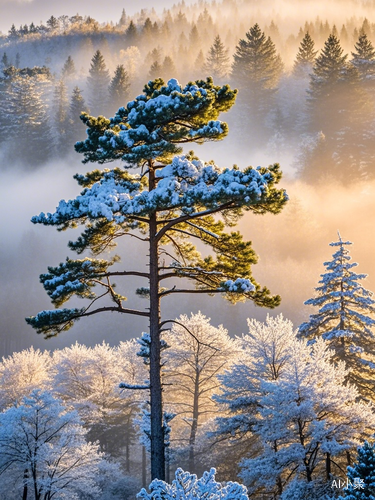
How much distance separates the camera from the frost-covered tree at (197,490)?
8.73 meters

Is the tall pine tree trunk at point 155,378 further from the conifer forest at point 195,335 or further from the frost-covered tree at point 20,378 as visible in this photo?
the frost-covered tree at point 20,378

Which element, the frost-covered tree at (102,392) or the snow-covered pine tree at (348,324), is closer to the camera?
the snow-covered pine tree at (348,324)

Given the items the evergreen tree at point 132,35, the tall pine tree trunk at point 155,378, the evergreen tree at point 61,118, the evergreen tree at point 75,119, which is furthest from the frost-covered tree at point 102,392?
the evergreen tree at point 132,35

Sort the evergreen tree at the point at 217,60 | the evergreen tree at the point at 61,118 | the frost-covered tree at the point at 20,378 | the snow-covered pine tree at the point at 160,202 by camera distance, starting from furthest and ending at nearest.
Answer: the evergreen tree at the point at 61,118 → the evergreen tree at the point at 217,60 → the frost-covered tree at the point at 20,378 → the snow-covered pine tree at the point at 160,202

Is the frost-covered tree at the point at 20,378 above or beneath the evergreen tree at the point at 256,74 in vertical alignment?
beneath

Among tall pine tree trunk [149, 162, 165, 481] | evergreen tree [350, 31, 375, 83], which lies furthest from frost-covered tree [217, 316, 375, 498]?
evergreen tree [350, 31, 375, 83]

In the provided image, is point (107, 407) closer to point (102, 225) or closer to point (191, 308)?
point (102, 225)

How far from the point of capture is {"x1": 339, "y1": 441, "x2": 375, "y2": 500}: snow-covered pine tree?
9.82 metres

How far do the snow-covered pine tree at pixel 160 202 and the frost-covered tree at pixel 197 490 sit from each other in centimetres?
304

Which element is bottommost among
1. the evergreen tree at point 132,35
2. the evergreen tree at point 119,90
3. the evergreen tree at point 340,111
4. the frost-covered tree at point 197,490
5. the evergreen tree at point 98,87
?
the frost-covered tree at point 197,490

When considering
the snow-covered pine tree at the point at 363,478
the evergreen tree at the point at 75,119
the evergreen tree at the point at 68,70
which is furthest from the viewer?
the evergreen tree at the point at 68,70

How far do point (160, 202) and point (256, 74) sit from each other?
97.6 m

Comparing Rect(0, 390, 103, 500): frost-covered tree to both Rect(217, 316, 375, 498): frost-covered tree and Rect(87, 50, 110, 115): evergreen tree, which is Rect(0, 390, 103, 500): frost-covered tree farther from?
Rect(87, 50, 110, 115): evergreen tree

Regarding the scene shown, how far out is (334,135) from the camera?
95.5 metres
